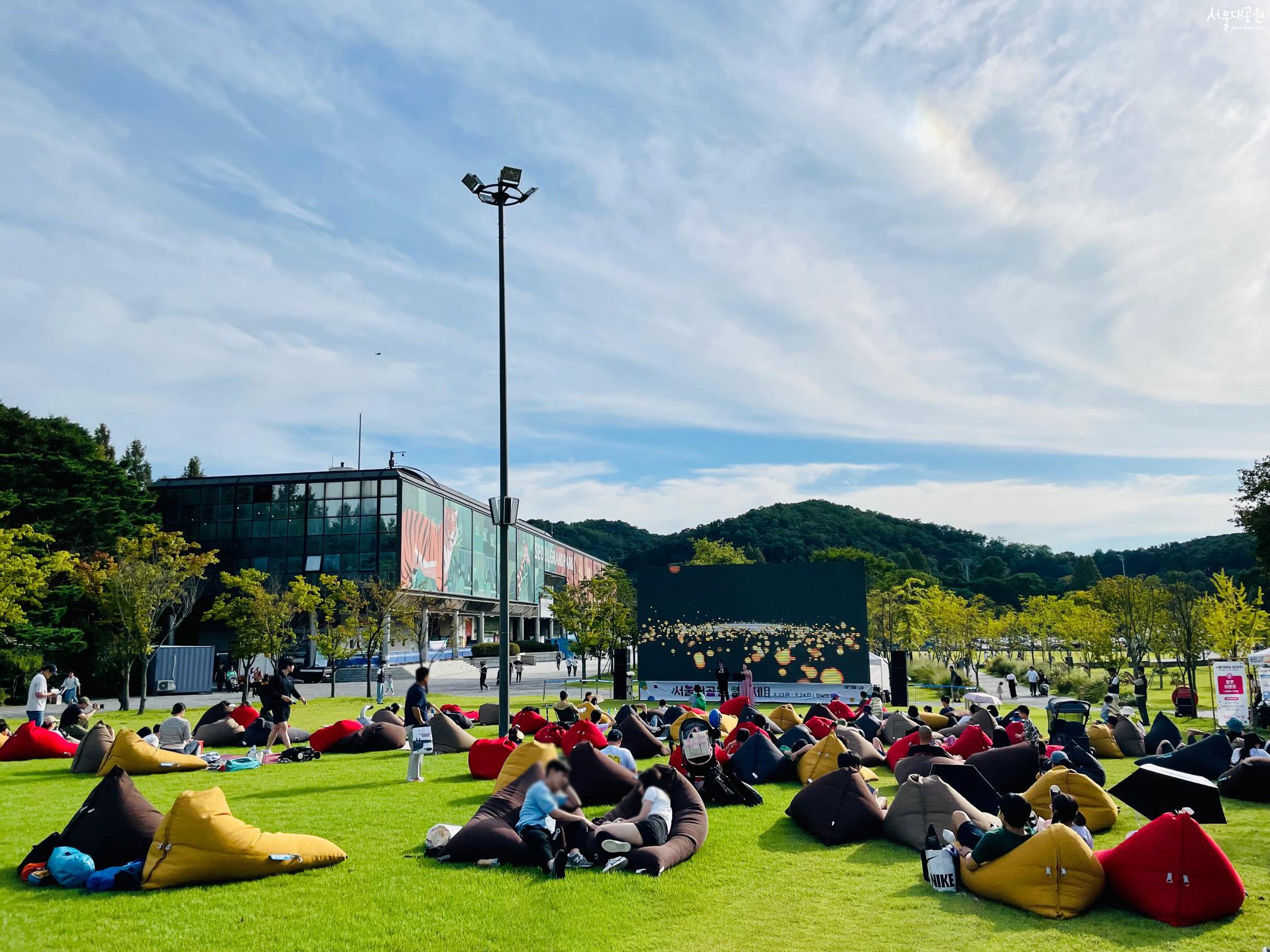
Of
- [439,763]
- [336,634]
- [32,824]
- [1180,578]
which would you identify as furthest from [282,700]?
[1180,578]

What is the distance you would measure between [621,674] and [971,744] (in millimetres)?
18875

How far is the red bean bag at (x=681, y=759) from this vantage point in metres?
10.5

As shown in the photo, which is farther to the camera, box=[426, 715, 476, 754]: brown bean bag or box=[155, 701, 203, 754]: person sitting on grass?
box=[426, 715, 476, 754]: brown bean bag

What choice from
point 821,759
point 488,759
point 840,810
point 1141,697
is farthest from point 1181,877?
point 1141,697

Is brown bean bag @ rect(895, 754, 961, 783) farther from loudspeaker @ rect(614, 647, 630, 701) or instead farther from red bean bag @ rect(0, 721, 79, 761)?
loudspeaker @ rect(614, 647, 630, 701)

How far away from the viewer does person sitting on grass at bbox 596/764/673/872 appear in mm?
7625

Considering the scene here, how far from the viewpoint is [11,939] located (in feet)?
19.5

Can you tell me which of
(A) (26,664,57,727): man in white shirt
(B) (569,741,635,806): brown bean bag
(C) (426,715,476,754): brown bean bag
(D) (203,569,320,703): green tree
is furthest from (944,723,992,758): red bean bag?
(D) (203,569,320,703): green tree

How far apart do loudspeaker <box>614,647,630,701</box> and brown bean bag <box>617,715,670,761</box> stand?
15576mm

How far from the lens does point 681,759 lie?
1084 cm

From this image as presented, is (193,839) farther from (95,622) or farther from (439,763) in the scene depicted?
(95,622)

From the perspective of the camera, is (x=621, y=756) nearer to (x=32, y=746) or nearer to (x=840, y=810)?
(x=840, y=810)

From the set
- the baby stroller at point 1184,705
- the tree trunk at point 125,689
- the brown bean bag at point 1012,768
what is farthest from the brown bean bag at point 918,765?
the tree trunk at point 125,689

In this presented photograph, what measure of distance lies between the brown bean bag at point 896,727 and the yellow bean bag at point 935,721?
436 millimetres
